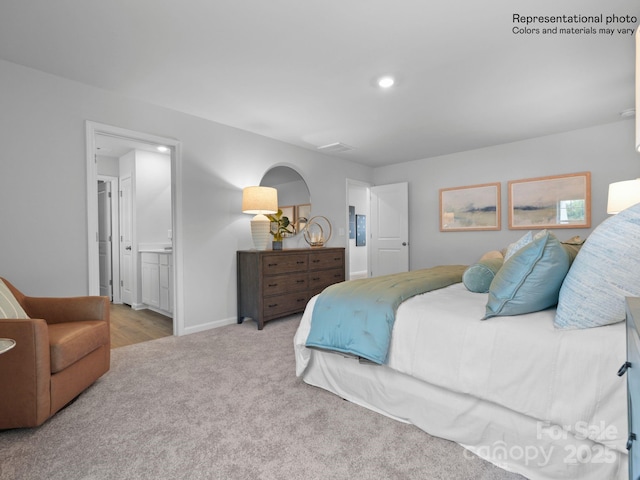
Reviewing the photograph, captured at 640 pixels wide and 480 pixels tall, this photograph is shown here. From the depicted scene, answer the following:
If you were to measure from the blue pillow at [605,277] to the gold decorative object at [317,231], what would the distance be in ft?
11.7

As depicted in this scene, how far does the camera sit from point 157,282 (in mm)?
4414

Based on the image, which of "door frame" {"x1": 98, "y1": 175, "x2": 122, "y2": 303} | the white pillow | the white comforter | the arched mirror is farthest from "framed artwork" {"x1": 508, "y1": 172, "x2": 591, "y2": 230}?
"door frame" {"x1": 98, "y1": 175, "x2": 122, "y2": 303}

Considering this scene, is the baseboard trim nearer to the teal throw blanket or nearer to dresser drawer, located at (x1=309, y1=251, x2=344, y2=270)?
dresser drawer, located at (x1=309, y1=251, x2=344, y2=270)

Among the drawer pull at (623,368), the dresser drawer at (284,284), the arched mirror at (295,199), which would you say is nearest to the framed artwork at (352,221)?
the arched mirror at (295,199)

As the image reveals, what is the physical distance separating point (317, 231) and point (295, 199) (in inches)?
23.7

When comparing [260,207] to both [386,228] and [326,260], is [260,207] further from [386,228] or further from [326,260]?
[386,228]

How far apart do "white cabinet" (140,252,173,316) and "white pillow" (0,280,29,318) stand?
2134 millimetres

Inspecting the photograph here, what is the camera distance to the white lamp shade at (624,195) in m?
2.72

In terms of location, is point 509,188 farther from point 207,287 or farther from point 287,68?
point 207,287

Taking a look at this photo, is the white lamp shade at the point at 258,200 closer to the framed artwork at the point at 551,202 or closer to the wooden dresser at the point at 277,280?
the wooden dresser at the point at 277,280

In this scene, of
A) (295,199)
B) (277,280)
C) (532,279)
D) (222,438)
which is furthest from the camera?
(295,199)

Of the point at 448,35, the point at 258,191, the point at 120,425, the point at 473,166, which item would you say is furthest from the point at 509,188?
the point at 120,425

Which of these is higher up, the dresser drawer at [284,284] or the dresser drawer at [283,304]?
the dresser drawer at [284,284]

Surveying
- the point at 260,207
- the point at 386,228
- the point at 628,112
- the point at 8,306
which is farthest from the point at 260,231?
the point at 628,112
